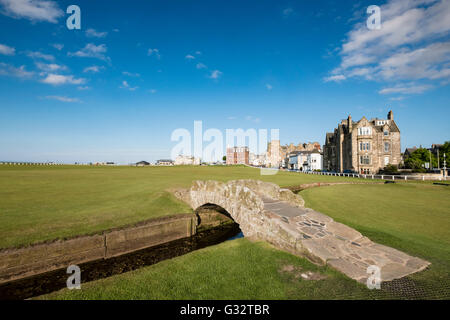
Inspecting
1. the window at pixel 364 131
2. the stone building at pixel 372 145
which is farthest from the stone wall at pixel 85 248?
the window at pixel 364 131

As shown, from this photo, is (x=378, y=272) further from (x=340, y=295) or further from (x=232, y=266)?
(x=232, y=266)

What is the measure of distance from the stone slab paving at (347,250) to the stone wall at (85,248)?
802cm

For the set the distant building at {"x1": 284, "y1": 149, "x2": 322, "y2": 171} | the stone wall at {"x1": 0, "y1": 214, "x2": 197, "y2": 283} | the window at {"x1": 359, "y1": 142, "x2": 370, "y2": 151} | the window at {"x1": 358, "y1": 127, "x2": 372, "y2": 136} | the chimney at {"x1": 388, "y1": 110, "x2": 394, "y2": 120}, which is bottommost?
the stone wall at {"x1": 0, "y1": 214, "x2": 197, "y2": 283}

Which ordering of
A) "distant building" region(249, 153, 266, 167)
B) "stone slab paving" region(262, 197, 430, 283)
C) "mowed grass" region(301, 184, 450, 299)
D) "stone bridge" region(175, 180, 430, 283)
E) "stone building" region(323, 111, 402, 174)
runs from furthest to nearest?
"distant building" region(249, 153, 266, 167), "stone building" region(323, 111, 402, 174), "stone bridge" region(175, 180, 430, 283), "stone slab paving" region(262, 197, 430, 283), "mowed grass" region(301, 184, 450, 299)

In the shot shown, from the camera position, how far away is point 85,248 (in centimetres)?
974

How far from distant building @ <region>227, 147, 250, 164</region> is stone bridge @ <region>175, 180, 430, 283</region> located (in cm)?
13739

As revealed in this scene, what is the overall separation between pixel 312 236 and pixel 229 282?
11.9 ft

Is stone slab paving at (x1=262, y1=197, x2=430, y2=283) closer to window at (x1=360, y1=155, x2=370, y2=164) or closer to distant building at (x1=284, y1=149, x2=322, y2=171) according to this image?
window at (x1=360, y1=155, x2=370, y2=164)

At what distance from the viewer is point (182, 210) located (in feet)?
49.7

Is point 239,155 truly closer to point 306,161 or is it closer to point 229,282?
point 306,161

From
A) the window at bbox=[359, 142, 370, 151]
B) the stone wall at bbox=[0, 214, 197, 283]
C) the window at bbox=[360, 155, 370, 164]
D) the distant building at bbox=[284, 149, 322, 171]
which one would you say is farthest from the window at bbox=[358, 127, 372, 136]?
the stone wall at bbox=[0, 214, 197, 283]

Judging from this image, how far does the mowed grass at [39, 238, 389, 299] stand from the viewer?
5105mm
